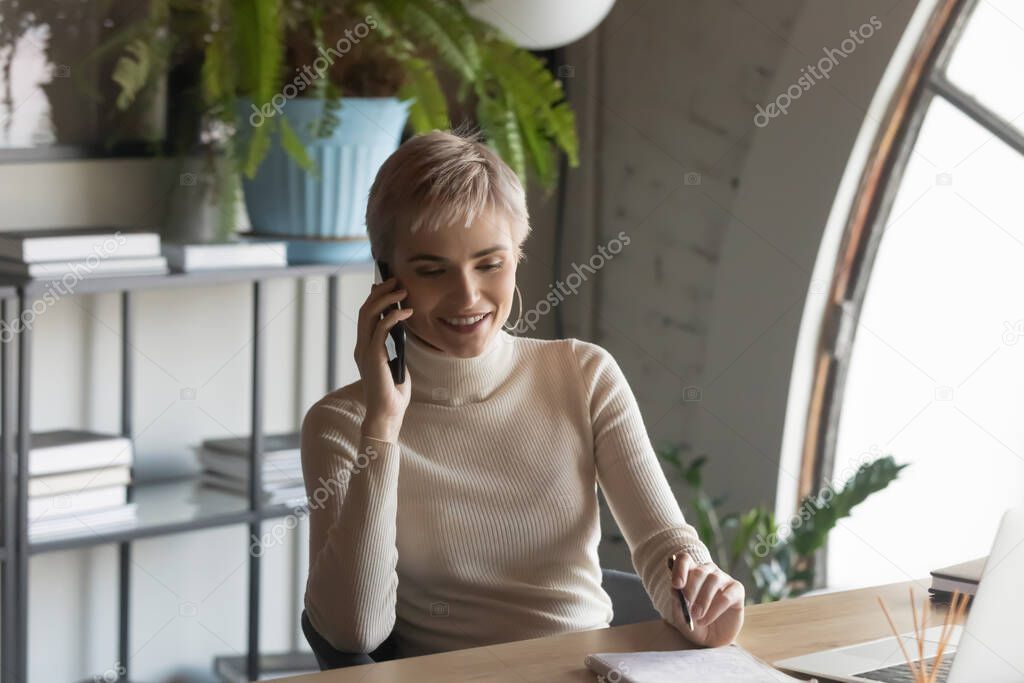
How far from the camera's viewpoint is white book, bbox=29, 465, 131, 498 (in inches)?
116

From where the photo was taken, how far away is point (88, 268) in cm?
294

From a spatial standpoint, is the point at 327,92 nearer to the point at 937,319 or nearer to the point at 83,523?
the point at 83,523

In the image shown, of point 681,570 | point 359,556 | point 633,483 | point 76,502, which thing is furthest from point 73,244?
point 681,570

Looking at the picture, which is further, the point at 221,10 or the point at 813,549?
the point at 813,549

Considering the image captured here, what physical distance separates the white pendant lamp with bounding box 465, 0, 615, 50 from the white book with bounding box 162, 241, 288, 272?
78 cm

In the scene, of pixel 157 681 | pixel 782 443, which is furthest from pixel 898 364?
pixel 157 681

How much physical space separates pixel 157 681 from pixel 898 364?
221 cm

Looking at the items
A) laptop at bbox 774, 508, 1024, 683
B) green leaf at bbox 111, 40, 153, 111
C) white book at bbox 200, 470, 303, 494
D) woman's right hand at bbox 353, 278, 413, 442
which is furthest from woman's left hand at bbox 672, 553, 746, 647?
green leaf at bbox 111, 40, 153, 111

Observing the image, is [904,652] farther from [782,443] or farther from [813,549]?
[782,443]

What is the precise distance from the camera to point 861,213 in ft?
11.3

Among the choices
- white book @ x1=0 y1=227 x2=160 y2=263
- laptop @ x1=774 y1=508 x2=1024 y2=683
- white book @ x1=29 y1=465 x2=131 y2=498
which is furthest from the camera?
white book @ x1=29 y1=465 x2=131 y2=498

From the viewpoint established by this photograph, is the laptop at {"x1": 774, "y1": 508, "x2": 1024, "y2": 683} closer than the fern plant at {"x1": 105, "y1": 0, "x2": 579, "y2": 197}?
Yes

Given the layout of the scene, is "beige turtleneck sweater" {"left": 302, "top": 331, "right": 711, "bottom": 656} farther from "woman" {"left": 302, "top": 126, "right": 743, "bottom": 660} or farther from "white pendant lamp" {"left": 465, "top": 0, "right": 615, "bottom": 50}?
"white pendant lamp" {"left": 465, "top": 0, "right": 615, "bottom": 50}

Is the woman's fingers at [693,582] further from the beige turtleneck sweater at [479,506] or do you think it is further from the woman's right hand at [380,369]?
the woman's right hand at [380,369]
